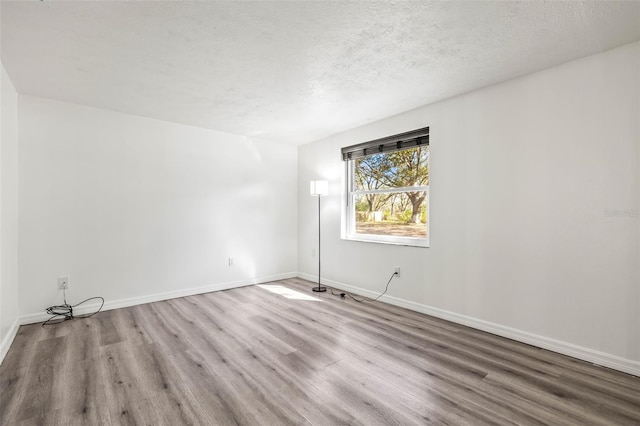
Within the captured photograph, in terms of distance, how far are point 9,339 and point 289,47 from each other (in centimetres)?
325

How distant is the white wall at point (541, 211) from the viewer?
6.86 ft

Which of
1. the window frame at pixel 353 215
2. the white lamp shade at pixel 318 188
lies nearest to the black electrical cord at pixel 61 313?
the white lamp shade at pixel 318 188

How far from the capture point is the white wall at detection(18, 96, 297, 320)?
3.00 meters

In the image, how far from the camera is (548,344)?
2375 mm

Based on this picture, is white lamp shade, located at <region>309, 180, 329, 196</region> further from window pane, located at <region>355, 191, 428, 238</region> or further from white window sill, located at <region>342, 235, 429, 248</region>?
white window sill, located at <region>342, 235, 429, 248</region>

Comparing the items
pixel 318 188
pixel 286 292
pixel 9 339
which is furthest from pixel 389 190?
pixel 9 339

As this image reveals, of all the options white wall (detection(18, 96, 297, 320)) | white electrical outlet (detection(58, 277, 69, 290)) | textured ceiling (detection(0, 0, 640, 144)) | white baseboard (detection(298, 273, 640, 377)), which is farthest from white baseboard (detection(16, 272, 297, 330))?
textured ceiling (detection(0, 0, 640, 144))

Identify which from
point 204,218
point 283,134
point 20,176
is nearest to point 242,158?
point 283,134

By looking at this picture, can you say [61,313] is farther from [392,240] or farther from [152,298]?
[392,240]

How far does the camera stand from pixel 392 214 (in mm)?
3758

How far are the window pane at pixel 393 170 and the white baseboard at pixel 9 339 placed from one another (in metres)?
3.77

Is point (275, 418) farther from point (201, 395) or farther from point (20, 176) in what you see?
point (20, 176)

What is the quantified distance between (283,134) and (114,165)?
214 centimetres

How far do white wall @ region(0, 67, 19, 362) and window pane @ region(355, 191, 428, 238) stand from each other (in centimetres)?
357
